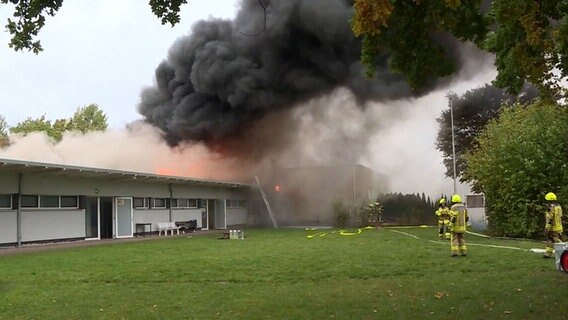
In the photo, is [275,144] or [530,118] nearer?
[530,118]

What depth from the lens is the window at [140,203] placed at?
2693 cm

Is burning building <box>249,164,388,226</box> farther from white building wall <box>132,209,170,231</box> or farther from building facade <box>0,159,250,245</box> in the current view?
white building wall <box>132,209,170,231</box>

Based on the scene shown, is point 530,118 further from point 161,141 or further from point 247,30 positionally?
point 161,141

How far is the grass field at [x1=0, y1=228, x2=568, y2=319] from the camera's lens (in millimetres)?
7391

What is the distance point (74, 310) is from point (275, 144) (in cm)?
2670

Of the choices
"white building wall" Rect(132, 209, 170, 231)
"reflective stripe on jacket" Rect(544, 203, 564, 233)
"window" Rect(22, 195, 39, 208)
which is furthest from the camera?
"white building wall" Rect(132, 209, 170, 231)

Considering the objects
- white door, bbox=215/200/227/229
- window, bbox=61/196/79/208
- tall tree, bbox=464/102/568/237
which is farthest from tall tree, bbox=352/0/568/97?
white door, bbox=215/200/227/229

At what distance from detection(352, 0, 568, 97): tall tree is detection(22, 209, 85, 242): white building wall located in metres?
17.1

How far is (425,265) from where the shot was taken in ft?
39.3

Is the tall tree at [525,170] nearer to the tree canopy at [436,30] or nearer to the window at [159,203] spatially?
the tree canopy at [436,30]

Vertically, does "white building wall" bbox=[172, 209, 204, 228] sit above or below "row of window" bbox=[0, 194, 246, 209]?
below

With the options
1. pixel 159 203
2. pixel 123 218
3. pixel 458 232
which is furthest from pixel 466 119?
pixel 458 232

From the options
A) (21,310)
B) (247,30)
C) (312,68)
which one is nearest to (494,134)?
(312,68)

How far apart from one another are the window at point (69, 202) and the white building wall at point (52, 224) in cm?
25
